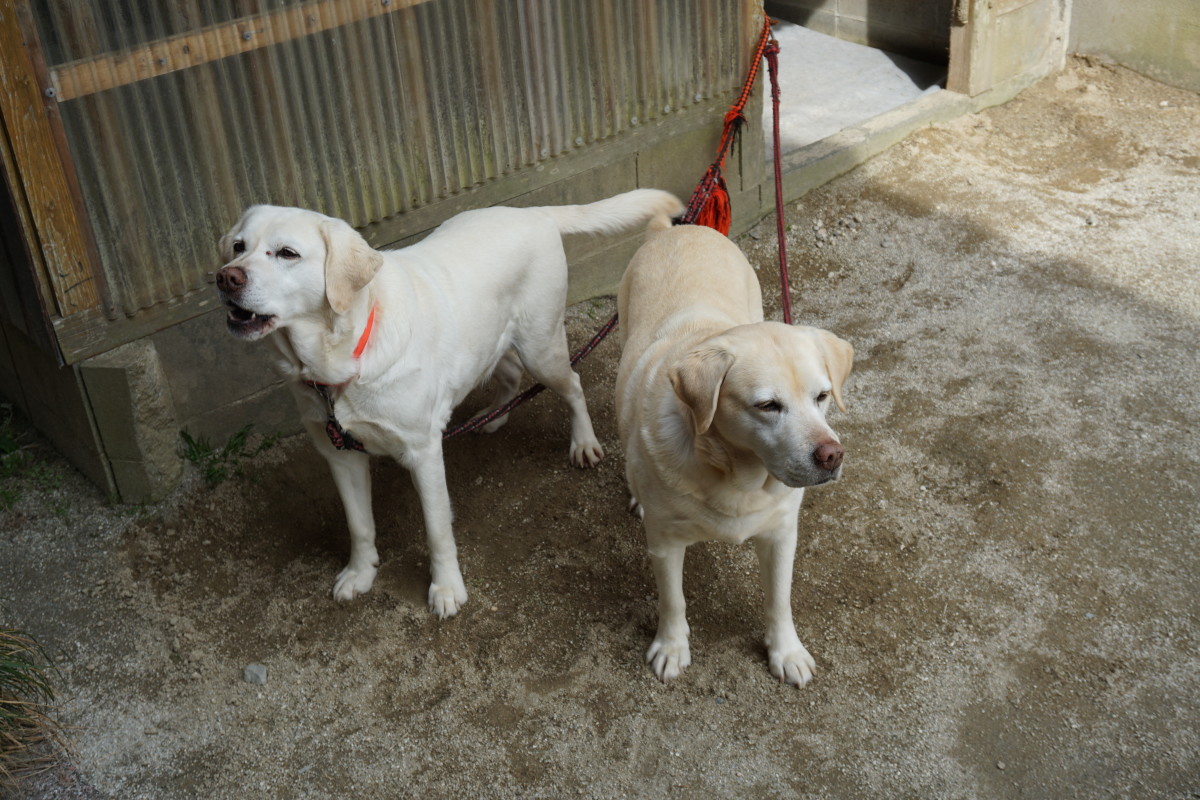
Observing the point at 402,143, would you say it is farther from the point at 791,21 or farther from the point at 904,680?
the point at 791,21

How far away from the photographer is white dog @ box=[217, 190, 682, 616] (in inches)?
127

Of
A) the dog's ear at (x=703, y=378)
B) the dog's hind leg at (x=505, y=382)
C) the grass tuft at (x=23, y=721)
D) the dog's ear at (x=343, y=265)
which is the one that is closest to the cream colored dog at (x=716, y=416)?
the dog's ear at (x=703, y=378)

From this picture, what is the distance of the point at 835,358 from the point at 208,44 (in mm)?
2580

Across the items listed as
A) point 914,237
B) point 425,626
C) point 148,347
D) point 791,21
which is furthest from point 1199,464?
point 791,21

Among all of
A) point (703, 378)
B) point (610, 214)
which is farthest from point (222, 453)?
point (703, 378)

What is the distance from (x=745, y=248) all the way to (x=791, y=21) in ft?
10.7

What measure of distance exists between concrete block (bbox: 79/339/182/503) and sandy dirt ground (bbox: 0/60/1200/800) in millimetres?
141

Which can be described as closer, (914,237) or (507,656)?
(507,656)

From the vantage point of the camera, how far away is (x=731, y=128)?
576cm

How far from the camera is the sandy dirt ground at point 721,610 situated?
3.34 metres

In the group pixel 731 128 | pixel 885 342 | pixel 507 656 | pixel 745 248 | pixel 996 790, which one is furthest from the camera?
pixel 745 248

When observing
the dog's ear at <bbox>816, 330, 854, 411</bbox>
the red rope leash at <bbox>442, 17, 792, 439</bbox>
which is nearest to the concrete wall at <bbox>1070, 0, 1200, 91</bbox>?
the red rope leash at <bbox>442, 17, 792, 439</bbox>

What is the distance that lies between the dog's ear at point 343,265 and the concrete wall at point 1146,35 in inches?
253

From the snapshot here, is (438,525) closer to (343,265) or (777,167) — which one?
(343,265)
